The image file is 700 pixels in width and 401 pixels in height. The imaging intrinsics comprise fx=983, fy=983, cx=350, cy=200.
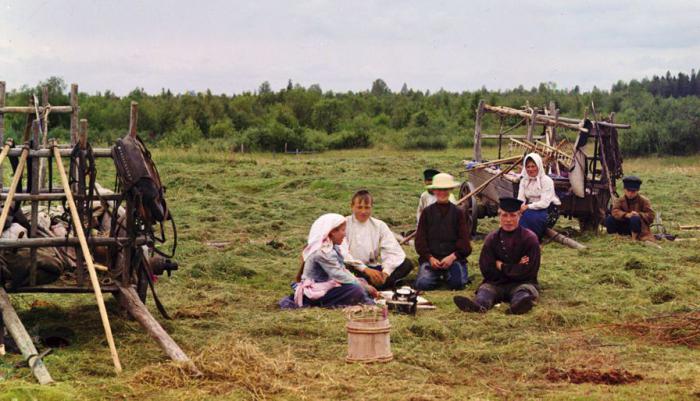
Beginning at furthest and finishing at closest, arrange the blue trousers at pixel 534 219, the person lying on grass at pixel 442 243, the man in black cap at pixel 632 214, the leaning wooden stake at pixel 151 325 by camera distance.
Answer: the man in black cap at pixel 632 214
the blue trousers at pixel 534 219
the person lying on grass at pixel 442 243
the leaning wooden stake at pixel 151 325

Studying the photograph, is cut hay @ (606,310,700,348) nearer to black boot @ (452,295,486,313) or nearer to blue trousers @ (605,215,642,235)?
black boot @ (452,295,486,313)

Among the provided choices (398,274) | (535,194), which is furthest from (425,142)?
(398,274)

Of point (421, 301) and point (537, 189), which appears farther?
point (537, 189)

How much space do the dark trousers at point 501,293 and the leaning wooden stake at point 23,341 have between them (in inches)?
168

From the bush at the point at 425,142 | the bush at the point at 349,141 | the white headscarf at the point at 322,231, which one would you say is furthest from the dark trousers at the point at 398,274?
the bush at the point at 349,141

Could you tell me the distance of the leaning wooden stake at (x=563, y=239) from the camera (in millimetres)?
14078

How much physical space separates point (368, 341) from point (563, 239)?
312 inches

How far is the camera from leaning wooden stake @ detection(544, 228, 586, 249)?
14078 millimetres

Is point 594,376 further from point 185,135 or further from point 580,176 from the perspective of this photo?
point 185,135

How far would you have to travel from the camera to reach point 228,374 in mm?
6656

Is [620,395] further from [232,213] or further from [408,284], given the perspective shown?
[232,213]

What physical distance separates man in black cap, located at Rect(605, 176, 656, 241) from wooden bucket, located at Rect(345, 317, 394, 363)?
26.1 feet

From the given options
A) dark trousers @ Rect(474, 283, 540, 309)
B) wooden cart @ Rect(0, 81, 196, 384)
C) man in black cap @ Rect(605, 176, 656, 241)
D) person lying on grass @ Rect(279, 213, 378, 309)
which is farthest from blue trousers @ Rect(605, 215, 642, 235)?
wooden cart @ Rect(0, 81, 196, 384)

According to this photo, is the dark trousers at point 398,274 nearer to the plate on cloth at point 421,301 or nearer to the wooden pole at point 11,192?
the plate on cloth at point 421,301
